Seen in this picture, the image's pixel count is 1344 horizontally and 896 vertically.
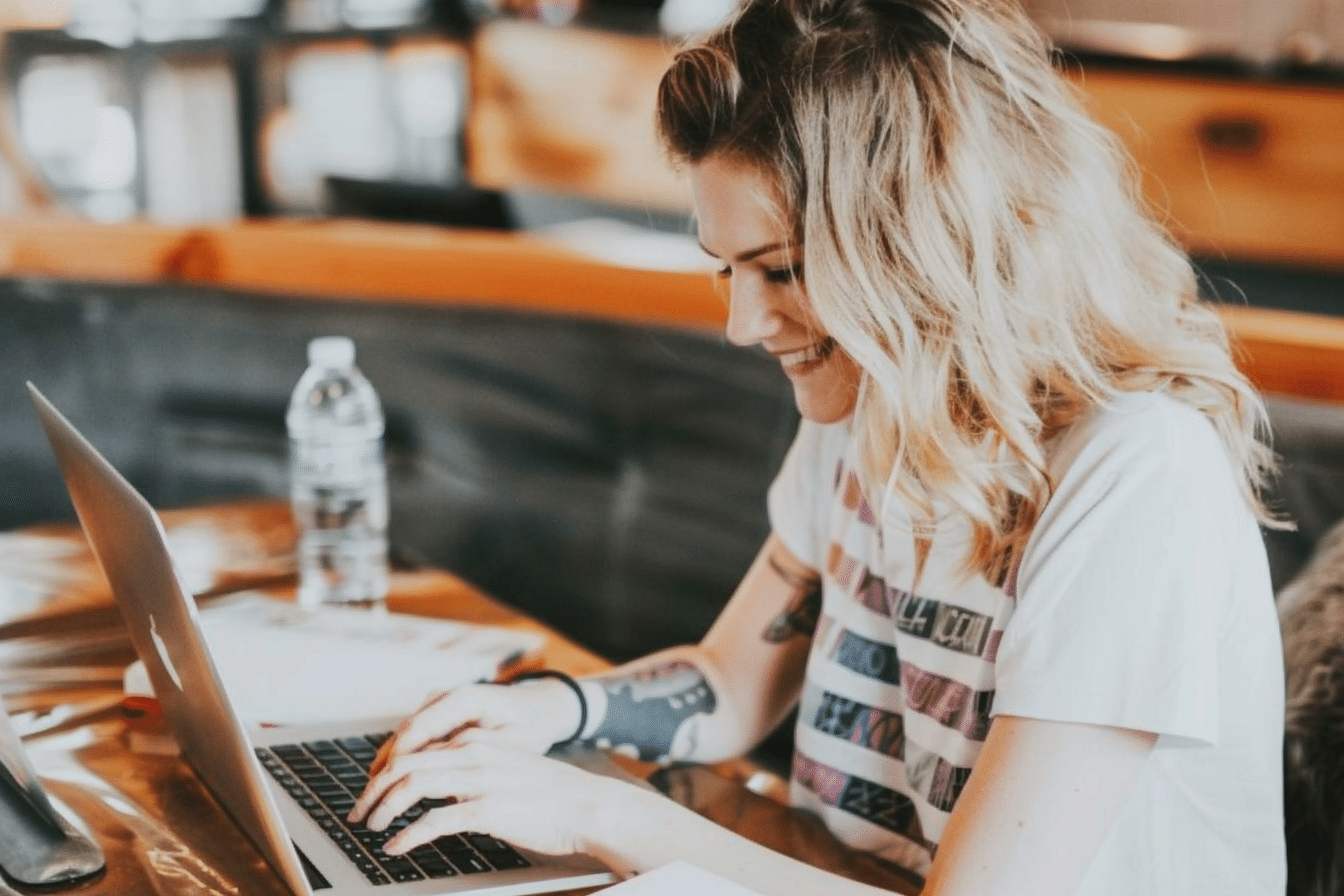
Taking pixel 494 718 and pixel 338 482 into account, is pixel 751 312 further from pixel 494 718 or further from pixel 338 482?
pixel 338 482

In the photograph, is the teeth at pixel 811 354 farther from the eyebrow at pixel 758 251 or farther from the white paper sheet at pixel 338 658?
the white paper sheet at pixel 338 658

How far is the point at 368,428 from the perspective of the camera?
7.48 feet

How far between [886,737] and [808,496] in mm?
247

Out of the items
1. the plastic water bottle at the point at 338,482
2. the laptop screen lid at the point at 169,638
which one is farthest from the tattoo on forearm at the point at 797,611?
the laptop screen lid at the point at 169,638

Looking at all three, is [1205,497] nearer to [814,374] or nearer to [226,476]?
[814,374]

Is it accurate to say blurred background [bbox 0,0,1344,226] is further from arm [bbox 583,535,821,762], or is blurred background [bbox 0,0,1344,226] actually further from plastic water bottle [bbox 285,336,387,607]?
arm [bbox 583,535,821,762]

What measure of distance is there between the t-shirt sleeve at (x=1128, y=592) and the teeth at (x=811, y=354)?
213 mm

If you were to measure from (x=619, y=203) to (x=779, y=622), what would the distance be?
318cm

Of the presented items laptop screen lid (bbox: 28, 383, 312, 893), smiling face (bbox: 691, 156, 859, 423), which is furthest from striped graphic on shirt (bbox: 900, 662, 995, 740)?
laptop screen lid (bbox: 28, 383, 312, 893)

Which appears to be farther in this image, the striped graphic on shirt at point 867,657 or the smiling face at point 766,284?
the striped graphic on shirt at point 867,657

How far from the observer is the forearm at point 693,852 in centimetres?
103

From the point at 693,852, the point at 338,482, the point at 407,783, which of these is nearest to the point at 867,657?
the point at 693,852

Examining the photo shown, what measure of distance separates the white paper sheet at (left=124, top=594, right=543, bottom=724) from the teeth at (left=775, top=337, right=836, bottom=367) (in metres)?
0.41

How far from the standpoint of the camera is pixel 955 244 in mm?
1064
